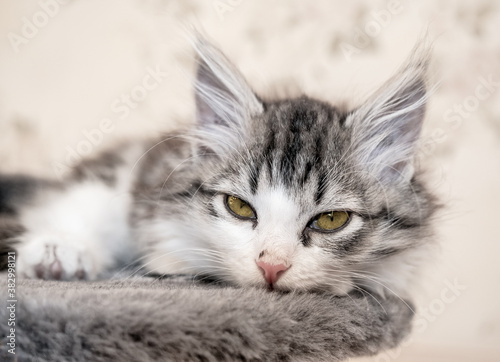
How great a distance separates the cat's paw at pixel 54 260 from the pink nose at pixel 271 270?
52cm

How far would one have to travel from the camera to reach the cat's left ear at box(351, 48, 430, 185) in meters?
1.22

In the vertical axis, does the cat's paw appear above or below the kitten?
below

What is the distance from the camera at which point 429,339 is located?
2420 millimetres

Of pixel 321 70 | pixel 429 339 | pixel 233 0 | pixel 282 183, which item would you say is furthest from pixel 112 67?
pixel 429 339

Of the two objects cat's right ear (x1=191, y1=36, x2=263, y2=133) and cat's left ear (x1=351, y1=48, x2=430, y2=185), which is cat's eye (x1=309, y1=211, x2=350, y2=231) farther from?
cat's right ear (x1=191, y1=36, x2=263, y2=133)

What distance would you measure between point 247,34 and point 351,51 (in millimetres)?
496

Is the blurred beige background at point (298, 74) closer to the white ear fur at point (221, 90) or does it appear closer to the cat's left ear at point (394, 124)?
the white ear fur at point (221, 90)

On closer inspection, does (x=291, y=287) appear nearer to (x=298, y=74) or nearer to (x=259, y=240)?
(x=259, y=240)

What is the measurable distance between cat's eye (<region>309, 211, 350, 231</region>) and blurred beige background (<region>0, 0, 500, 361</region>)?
120cm

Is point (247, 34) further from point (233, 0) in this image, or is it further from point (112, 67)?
point (112, 67)

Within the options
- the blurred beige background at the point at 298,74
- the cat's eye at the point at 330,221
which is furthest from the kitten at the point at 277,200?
the blurred beige background at the point at 298,74

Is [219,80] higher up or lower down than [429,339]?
higher up

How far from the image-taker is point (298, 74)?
2387 mm

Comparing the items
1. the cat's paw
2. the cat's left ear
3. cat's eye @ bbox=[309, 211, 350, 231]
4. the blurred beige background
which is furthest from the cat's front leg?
the blurred beige background
